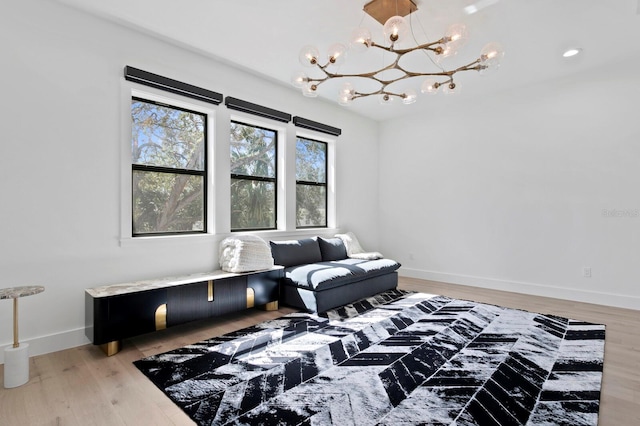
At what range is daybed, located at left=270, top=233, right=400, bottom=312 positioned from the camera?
3695 mm

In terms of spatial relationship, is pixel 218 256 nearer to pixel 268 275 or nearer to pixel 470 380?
pixel 268 275

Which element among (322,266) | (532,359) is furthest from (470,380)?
(322,266)

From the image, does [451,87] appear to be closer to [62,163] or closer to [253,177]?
[253,177]

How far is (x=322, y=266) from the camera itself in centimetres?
411

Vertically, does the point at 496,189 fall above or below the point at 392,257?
above

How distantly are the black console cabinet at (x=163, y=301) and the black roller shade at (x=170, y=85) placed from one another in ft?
6.26

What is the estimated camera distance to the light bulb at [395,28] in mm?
2148

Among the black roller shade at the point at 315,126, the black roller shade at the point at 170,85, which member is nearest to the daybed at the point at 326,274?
the black roller shade at the point at 315,126

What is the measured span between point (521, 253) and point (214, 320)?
164 inches

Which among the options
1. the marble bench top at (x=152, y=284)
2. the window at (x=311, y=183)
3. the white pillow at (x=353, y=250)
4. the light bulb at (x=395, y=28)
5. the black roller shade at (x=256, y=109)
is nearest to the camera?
the light bulb at (x=395, y=28)

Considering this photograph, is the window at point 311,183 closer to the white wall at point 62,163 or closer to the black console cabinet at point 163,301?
the black console cabinet at point 163,301

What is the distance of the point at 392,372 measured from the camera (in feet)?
7.72

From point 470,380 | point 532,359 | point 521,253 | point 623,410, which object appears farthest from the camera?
point 521,253

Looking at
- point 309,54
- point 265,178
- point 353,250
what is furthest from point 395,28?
point 353,250
